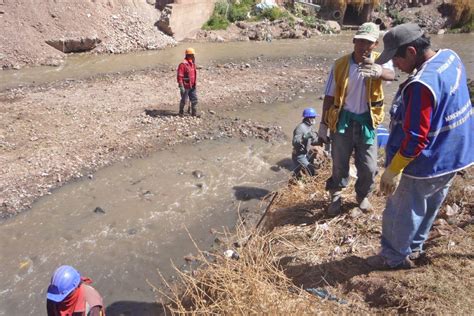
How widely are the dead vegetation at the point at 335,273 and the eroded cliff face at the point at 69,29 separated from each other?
11751 mm

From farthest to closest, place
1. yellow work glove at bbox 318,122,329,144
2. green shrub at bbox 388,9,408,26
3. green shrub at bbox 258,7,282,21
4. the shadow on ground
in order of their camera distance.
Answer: green shrub at bbox 388,9,408,26
green shrub at bbox 258,7,282,21
the shadow on ground
yellow work glove at bbox 318,122,329,144

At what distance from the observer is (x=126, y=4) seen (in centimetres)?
1700

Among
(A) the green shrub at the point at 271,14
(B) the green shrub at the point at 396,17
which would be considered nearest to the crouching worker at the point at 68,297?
(A) the green shrub at the point at 271,14

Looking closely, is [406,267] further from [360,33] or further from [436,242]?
[360,33]

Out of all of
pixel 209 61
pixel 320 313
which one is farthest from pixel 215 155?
pixel 209 61

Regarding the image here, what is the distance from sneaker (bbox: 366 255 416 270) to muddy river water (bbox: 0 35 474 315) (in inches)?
89.9

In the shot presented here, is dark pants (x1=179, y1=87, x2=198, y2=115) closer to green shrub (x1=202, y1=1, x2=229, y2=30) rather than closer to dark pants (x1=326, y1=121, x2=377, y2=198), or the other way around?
dark pants (x1=326, y1=121, x2=377, y2=198)

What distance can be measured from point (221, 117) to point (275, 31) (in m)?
10.4

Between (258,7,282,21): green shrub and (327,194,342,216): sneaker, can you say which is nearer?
(327,194,342,216): sneaker

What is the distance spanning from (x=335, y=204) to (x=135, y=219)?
9.38ft

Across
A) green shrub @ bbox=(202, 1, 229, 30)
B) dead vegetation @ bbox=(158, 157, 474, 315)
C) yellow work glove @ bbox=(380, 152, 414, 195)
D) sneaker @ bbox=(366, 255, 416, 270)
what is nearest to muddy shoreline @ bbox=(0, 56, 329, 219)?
dead vegetation @ bbox=(158, 157, 474, 315)

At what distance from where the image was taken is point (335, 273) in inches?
139

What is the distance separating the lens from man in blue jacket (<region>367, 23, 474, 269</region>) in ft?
8.84

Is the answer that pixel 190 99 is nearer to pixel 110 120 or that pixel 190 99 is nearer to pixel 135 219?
pixel 110 120
